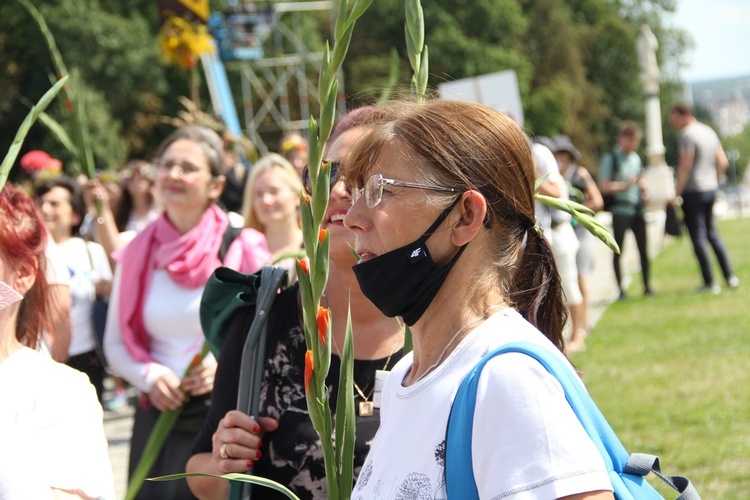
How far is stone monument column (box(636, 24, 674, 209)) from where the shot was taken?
97.3ft

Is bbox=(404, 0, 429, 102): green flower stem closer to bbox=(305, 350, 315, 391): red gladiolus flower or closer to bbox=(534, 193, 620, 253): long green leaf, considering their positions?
bbox=(534, 193, 620, 253): long green leaf

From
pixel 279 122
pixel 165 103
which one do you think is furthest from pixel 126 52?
pixel 279 122

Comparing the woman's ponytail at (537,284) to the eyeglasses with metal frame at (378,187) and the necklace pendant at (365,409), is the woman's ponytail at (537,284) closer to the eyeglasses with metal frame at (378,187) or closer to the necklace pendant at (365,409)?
the eyeglasses with metal frame at (378,187)

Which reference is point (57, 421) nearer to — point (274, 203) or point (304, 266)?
point (304, 266)

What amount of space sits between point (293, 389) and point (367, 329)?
0.25 meters

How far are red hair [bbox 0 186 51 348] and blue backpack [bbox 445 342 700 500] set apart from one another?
55.5 inches

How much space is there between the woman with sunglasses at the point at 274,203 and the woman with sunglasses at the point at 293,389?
2.77m

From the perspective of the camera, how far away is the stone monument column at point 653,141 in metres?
29.7

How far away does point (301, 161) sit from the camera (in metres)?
7.73

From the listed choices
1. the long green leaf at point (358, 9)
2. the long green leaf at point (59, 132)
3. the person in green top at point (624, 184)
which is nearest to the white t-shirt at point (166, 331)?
the long green leaf at point (59, 132)

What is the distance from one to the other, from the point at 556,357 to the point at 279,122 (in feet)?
134

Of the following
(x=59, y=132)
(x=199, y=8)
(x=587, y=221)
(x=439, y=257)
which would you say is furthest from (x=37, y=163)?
(x=199, y=8)

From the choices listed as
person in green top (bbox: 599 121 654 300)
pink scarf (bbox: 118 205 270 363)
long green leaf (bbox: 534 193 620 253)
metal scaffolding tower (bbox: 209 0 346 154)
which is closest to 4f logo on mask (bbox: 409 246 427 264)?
long green leaf (bbox: 534 193 620 253)

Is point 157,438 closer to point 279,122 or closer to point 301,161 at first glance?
point 301,161
